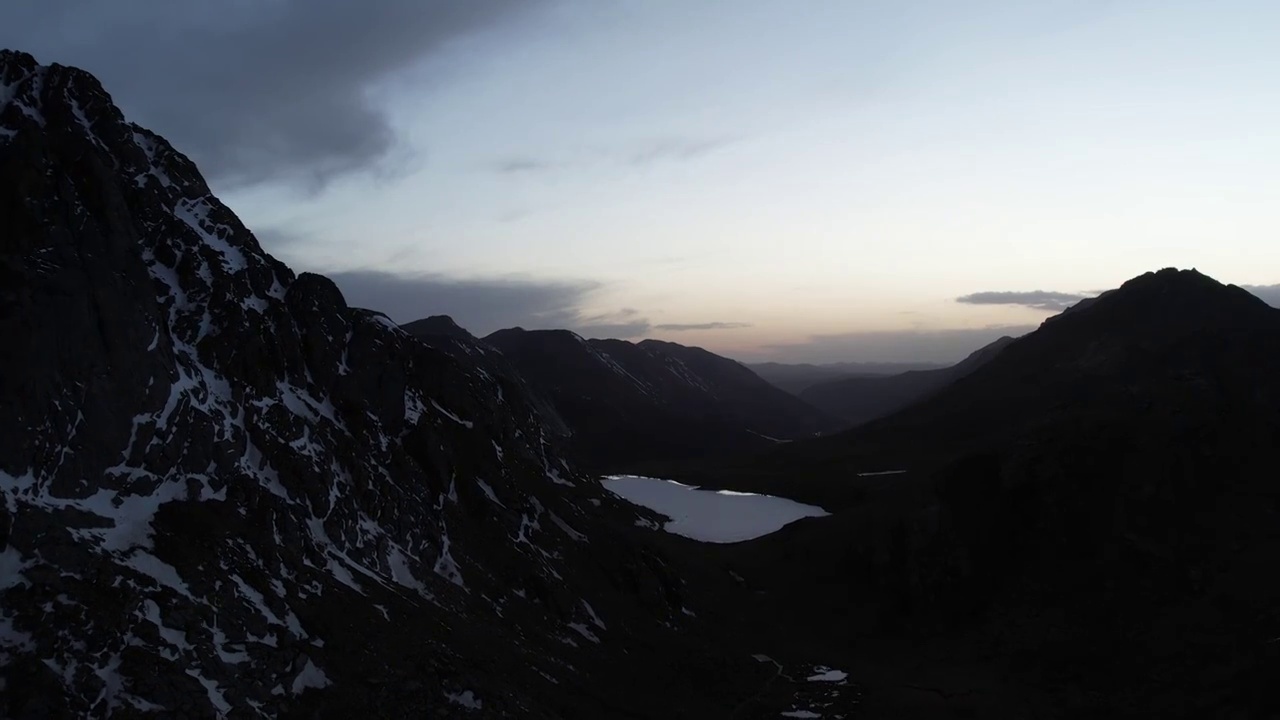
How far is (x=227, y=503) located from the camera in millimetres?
48125

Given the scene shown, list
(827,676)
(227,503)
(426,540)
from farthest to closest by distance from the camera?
(827,676) < (426,540) < (227,503)

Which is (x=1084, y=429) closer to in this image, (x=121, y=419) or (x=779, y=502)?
(x=779, y=502)

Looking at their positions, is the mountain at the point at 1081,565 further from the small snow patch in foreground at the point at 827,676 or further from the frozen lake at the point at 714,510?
the frozen lake at the point at 714,510

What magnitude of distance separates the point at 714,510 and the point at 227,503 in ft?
361

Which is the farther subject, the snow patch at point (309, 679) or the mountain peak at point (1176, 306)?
the mountain peak at point (1176, 306)

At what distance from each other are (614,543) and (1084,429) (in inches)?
2112

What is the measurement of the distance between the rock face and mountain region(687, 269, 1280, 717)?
19.3 metres

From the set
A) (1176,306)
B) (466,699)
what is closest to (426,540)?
(466,699)

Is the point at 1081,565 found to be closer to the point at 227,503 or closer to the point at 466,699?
the point at 466,699

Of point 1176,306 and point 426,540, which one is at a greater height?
point 1176,306

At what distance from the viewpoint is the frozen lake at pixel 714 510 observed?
4923 inches

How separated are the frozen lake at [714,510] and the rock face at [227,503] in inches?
1994

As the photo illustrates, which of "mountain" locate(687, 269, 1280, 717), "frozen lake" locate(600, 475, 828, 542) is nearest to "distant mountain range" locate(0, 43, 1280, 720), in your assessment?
"mountain" locate(687, 269, 1280, 717)

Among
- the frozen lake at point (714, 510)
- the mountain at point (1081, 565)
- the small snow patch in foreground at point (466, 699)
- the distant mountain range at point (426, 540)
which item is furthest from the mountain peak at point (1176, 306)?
the small snow patch in foreground at point (466, 699)
